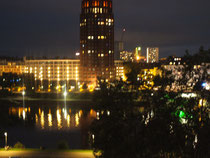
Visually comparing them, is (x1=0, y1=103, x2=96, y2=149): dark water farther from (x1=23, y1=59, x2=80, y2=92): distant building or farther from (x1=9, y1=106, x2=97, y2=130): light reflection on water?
(x1=23, y1=59, x2=80, y2=92): distant building

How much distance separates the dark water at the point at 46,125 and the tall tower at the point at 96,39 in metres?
33.3

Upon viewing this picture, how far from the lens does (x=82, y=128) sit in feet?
117

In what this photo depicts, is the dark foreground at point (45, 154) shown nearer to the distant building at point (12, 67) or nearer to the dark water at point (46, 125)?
the dark water at point (46, 125)

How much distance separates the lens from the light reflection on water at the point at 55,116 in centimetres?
3718

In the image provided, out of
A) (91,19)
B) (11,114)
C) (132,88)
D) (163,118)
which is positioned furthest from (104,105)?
(91,19)

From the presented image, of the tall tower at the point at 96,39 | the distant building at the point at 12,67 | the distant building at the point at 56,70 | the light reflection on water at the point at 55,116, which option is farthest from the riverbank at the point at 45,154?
the distant building at the point at 12,67

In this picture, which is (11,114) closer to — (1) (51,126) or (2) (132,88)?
(1) (51,126)

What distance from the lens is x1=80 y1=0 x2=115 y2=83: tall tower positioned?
86.9 metres

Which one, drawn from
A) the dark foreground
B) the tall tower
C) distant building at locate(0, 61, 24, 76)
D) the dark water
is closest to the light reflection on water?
the dark water

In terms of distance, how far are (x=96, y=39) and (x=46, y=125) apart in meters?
52.1

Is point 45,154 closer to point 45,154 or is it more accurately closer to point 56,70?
point 45,154

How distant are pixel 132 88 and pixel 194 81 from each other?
77.9 inches

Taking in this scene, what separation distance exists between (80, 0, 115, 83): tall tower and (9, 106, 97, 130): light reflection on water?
35422 millimetres

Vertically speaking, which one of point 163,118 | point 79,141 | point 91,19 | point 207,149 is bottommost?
point 79,141
